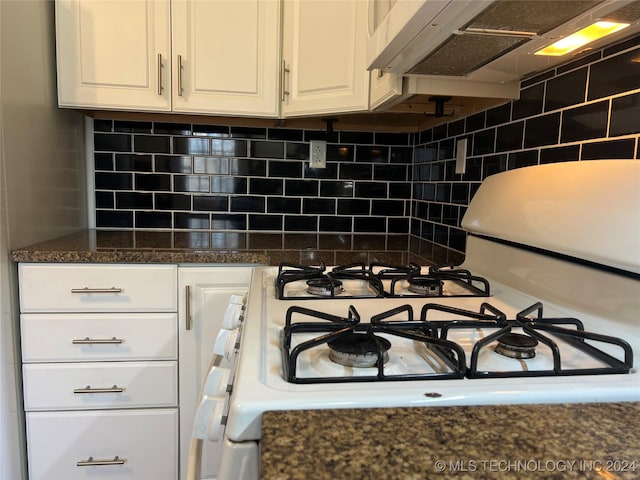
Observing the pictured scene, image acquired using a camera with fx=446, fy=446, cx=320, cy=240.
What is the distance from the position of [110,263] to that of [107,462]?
64cm

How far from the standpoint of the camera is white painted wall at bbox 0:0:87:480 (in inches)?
50.1

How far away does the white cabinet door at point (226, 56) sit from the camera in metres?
1.59

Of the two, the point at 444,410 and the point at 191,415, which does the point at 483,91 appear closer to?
the point at 444,410

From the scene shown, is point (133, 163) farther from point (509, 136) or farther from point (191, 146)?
point (509, 136)

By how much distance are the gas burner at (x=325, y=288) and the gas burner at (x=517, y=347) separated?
396 mm

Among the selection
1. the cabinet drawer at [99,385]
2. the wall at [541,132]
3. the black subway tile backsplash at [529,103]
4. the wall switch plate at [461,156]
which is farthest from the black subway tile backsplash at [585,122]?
the cabinet drawer at [99,385]

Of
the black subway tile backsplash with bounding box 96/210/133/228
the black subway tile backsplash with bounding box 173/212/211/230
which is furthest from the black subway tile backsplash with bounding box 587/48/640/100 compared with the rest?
the black subway tile backsplash with bounding box 96/210/133/228

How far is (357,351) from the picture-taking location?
0.61 m

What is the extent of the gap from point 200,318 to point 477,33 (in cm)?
110

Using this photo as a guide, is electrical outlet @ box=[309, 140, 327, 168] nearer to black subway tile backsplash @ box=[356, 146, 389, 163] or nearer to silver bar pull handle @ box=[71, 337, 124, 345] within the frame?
black subway tile backsplash @ box=[356, 146, 389, 163]

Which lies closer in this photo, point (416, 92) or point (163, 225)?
point (416, 92)

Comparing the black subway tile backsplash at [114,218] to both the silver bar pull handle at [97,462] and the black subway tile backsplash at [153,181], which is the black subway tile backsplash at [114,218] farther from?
the silver bar pull handle at [97,462]

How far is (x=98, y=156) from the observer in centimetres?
187

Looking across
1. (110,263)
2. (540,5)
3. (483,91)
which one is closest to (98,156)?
(110,263)
